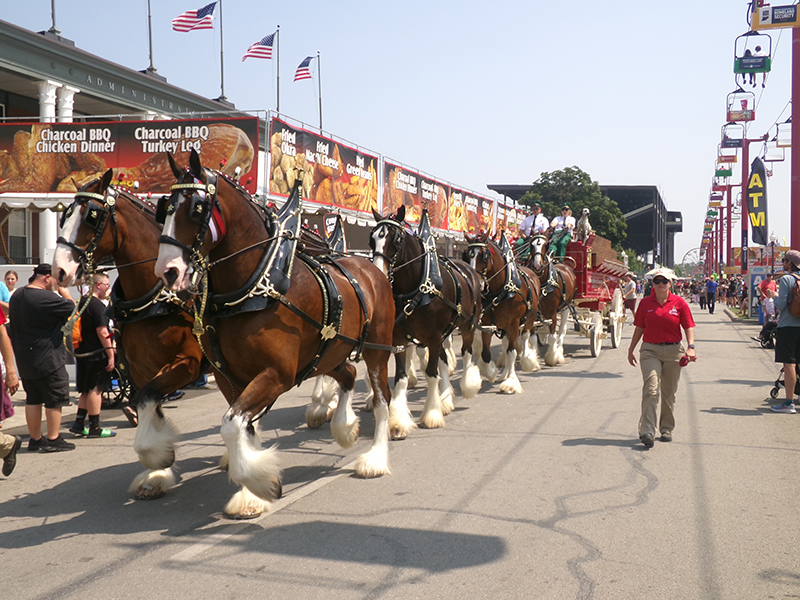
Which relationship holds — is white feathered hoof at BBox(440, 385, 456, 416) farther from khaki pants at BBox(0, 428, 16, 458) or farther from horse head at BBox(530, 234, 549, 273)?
horse head at BBox(530, 234, 549, 273)

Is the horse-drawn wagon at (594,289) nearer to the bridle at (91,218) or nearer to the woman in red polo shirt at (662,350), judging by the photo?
the woman in red polo shirt at (662,350)

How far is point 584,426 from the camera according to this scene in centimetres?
839

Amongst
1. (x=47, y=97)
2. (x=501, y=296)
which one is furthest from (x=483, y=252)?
(x=47, y=97)

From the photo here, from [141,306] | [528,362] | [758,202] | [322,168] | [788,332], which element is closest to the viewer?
[141,306]

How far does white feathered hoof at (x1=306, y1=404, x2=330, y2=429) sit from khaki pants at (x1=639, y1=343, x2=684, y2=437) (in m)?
3.44

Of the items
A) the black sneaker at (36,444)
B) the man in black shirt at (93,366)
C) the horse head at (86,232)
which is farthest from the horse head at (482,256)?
the horse head at (86,232)

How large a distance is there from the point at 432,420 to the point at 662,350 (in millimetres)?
2580

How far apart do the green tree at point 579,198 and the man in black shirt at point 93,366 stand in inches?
1800

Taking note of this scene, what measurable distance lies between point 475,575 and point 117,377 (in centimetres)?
676

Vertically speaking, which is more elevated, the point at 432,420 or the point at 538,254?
the point at 538,254

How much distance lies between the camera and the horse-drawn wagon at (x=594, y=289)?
15781mm

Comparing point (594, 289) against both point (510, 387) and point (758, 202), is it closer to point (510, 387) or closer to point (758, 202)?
point (510, 387)

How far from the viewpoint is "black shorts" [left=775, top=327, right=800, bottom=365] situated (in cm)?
926

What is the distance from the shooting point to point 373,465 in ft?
20.1
